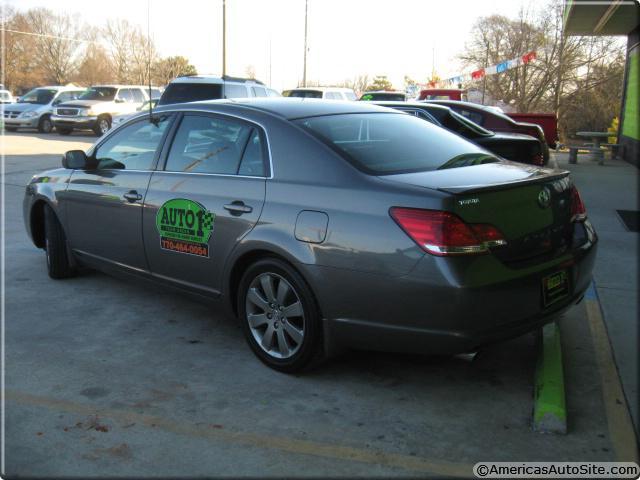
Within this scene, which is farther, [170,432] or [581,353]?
[581,353]

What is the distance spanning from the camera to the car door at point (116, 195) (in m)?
4.67

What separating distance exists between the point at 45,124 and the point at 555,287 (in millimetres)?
25293

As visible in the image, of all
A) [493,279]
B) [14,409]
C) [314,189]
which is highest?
[314,189]

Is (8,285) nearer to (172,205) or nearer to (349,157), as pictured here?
(172,205)

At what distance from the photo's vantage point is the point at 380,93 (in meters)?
21.8

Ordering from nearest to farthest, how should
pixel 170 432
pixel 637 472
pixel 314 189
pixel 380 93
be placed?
1. pixel 637 472
2. pixel 170 432
3. pixel 314 189
4. pixel 380 93

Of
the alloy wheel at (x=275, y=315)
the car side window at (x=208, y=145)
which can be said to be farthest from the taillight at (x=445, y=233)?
the car side window at (x=208, y=145)

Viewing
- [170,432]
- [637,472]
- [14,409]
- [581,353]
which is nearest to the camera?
[637,472]

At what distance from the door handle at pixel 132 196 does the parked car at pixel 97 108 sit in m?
20.1

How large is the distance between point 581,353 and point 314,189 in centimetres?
206

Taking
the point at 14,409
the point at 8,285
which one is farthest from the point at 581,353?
the point at 8,285

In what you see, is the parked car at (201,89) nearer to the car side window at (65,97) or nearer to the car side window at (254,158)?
the car side window at (254,158)

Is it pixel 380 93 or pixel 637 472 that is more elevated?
pixel 380 93

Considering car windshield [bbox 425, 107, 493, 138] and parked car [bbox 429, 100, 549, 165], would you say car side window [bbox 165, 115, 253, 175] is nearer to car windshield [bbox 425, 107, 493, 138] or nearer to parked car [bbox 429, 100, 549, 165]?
car windshield [bbox 425, 107, 493, 138]
